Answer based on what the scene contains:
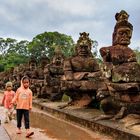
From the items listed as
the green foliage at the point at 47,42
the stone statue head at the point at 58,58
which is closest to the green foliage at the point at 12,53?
the green foliage at the point at 47,42

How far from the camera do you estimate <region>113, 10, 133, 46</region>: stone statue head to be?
887 cm

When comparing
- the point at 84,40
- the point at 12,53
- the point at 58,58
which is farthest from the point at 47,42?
the point at 84,40

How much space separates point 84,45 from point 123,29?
3.16 meters

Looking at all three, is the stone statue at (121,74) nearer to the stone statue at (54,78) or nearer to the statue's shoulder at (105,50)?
the statue's shoulder at (105,50)

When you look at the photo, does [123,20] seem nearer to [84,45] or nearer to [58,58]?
[84,45]

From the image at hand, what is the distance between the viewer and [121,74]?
27.1 ft

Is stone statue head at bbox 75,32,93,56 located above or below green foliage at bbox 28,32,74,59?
below

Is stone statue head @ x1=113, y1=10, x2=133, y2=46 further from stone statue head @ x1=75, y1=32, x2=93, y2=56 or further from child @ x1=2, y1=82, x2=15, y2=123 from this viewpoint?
child @ x1=2, y1=82, x2=15, y2=123

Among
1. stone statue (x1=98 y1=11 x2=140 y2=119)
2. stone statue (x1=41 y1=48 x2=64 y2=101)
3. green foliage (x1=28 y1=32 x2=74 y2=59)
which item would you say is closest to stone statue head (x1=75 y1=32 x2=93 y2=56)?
stone statue (x1=98 y1=11 x2=140 y2=119)

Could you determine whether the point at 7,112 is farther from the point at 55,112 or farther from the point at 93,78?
the point at 93,78

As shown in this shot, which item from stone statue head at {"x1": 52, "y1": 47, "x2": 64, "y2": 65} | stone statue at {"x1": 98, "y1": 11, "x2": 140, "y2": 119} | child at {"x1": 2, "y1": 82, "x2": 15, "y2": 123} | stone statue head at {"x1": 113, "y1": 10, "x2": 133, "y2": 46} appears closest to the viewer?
stone statue at {"x1": 98, "y1": 11, "x2": 140, "y2": 119}

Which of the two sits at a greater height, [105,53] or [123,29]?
[123,29]

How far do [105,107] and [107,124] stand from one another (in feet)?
2.77

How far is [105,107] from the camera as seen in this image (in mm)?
9117
